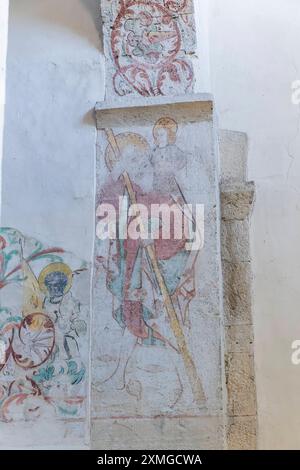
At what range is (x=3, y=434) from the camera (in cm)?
307

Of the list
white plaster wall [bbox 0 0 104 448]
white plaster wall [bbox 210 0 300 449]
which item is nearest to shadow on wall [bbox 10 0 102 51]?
white plaster wall [bbox 0 0 104 448]

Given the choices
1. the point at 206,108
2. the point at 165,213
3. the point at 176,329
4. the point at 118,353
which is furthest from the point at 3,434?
the point at 206,108

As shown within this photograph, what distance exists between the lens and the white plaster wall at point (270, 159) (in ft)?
10.7

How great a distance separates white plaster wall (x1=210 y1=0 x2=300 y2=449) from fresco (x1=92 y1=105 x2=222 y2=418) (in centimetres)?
31

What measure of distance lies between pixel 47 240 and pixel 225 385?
0.99 meters

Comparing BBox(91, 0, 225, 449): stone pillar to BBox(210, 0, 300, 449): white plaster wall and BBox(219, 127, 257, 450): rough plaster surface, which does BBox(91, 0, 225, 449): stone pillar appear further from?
BBox(210, 0, 300, 449): white plaster wall

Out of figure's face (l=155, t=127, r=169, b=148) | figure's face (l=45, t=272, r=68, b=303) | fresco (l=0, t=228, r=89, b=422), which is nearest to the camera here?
fresco (l=0, t=228, r=89, b=422)

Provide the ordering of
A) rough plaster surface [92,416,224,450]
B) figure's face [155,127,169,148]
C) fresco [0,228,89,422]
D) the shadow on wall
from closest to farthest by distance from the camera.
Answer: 1. rough plaster surface [92,416,224,450]
2. fresco [0,228,89,422]
3. figure's face [155,127,169,148]
4. the shadow on wall

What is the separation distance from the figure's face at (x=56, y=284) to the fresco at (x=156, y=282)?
0.14m

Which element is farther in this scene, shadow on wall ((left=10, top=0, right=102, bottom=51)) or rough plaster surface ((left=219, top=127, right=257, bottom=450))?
shadow on wall ((left=10, top=0, right=102, bottom=51))

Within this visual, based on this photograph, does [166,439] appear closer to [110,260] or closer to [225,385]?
[225,385]

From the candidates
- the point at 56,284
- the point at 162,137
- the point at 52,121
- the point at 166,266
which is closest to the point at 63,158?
the point at 52,121

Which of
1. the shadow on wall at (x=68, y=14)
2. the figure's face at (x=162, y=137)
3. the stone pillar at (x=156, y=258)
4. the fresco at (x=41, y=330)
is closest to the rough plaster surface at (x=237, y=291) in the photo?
the stone pillar at (x=156, y=258)

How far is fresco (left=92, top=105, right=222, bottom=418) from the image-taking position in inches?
Answer: 121
